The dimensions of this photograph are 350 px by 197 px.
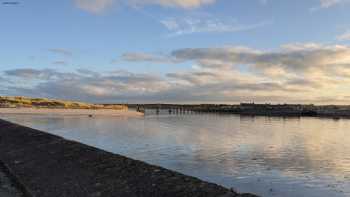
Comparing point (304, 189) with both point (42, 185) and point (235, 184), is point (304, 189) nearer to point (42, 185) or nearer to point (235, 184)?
point (235, 184)

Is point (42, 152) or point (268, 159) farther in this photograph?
point (268, 159)

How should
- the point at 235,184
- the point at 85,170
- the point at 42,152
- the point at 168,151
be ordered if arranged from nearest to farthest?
the point at 85,170 < the point at 235,184 < the point at 42,152 < the point at 168,151

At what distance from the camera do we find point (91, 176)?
15961mm

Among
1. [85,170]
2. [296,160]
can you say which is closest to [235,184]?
[85,170]

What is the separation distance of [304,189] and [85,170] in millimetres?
8862

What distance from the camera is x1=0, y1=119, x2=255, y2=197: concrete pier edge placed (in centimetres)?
1318

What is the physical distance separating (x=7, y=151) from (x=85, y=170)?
1083cm

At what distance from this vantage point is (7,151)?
25.9m

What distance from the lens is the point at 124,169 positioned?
53.5 feet

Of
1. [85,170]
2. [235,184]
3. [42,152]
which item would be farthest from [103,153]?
[235,184]

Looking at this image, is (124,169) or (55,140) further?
(55,140)

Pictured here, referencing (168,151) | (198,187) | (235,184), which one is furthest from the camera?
(168,151)

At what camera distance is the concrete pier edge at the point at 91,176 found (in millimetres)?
13180

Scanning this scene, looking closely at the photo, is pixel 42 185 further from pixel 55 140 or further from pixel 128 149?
pixel 128 149
